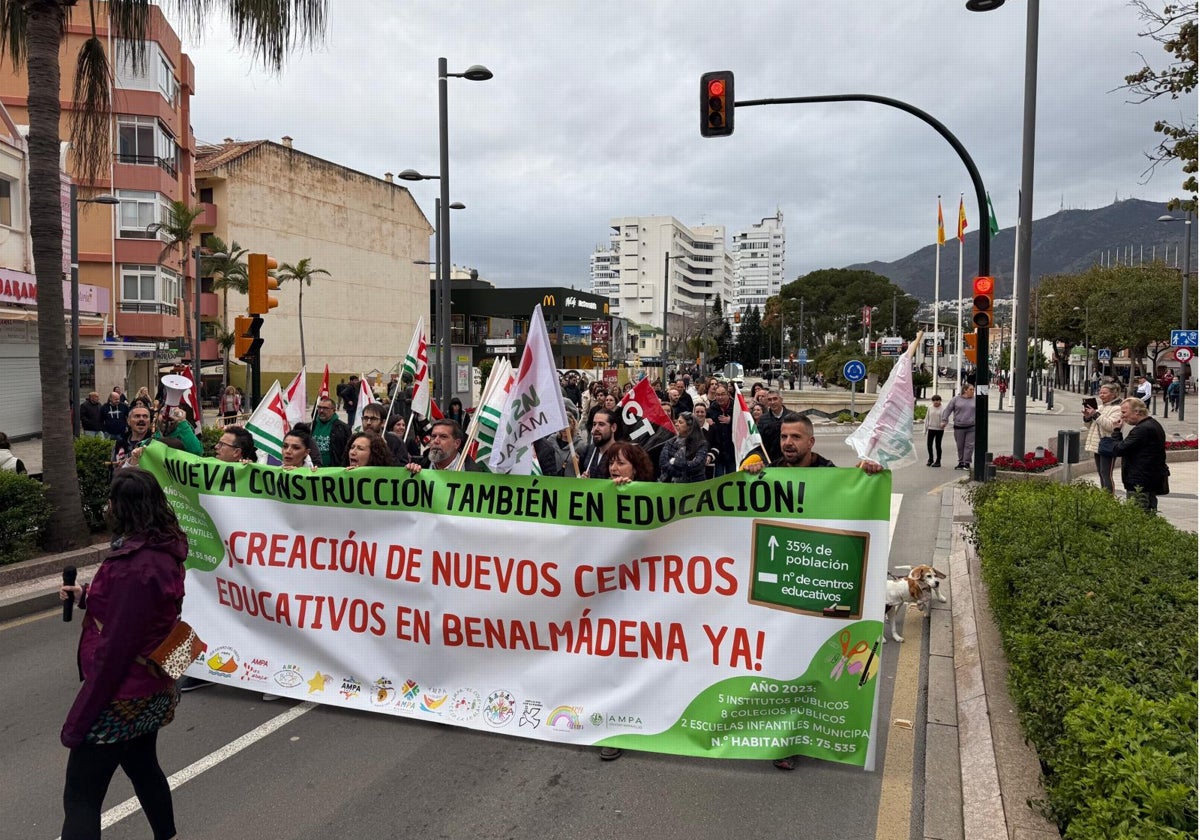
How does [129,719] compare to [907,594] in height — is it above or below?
above

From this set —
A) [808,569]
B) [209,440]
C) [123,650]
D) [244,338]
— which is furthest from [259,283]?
[808,569]

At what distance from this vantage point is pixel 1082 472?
17031 millimetres

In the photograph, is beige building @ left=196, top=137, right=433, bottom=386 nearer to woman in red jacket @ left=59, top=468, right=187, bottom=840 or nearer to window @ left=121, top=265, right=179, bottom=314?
window @ left=121, top=265, right=179, bottom=314

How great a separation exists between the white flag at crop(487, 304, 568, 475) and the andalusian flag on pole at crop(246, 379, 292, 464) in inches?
129

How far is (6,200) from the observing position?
2178 centimetres

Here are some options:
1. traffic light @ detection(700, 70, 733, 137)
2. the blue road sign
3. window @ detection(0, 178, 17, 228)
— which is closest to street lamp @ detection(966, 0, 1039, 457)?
traffic light @ detection(700, 70, 733, 137)

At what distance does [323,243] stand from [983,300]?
47.5 meters

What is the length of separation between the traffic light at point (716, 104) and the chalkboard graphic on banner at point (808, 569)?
935 cm

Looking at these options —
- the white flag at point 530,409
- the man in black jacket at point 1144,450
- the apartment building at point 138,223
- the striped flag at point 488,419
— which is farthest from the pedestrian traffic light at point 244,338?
the apartment building at point 138,223

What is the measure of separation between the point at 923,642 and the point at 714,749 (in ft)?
8.77

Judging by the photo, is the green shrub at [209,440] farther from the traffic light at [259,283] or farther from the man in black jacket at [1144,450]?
the man in black jacket at [1144,450]

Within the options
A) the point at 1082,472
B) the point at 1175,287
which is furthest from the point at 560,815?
the point at 1175,287

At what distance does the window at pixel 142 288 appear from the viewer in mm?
35094

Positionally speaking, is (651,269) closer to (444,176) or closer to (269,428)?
(444,176)
